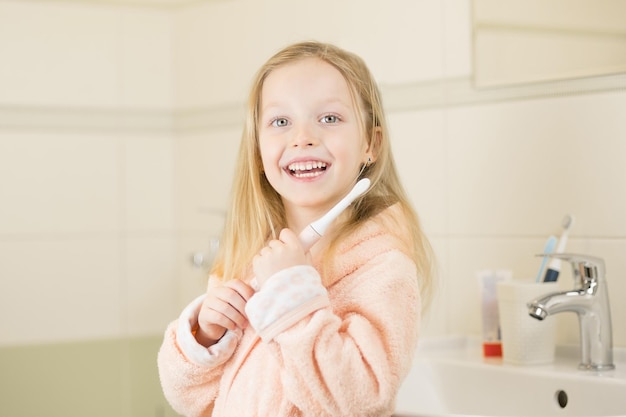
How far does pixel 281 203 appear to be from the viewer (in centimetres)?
132

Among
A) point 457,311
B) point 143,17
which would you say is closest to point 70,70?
point 143,17

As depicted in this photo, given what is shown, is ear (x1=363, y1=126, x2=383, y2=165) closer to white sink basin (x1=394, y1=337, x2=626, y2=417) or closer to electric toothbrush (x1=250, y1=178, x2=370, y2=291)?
electric toothbrush (x1=250, y1=178, x2=370, y2=291)

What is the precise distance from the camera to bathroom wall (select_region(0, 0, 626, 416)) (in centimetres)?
186

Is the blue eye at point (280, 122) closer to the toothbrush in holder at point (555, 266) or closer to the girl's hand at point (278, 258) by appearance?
the girl's hand at point (278, 258)

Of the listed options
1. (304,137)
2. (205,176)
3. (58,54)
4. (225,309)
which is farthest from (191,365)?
(58,54)

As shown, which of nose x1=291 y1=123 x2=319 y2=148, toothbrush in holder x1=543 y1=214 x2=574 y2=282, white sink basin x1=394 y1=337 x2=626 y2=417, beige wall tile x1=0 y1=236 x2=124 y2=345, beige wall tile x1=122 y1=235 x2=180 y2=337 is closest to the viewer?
nose x1=291 y1=123 x2=319 y2=148

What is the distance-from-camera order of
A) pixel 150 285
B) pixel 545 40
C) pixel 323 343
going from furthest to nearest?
pixel 150 285, pixel 545 40, pixel 323 343

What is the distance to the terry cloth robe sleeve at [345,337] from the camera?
104cm

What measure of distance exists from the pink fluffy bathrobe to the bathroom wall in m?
0.70

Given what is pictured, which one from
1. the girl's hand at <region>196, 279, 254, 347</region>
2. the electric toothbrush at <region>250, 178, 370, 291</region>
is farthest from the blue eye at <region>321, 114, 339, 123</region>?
the girl's hand at <region>196, 279, 254, 347</region>

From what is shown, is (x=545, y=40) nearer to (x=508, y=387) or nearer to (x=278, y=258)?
(x=508, y=387)

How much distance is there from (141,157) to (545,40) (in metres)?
1.23

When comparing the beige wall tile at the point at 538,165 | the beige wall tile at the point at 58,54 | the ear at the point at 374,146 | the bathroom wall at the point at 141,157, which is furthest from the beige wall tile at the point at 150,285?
the ear at the point at 374,146

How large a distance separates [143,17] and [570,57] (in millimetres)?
1284
